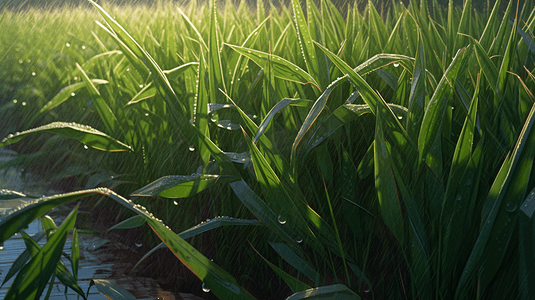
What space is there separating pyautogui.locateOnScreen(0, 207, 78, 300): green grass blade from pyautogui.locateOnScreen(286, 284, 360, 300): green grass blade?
30cm

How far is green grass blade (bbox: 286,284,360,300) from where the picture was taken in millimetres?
540

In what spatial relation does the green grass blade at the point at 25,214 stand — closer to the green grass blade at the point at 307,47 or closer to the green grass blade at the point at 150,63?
the green grass blade at the point at 150,63

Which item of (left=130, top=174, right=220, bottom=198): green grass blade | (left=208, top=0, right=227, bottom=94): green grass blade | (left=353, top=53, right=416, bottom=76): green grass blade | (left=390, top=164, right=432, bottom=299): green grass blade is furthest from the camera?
(left=208, top=0, right=227, bottom=94): green grass blade

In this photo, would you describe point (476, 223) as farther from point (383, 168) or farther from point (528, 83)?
point (528, 83)

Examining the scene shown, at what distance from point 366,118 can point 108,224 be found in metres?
0.80

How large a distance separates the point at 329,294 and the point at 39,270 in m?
0.37

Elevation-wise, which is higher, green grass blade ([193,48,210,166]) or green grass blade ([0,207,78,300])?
green grass blade ([193,48,210,166])

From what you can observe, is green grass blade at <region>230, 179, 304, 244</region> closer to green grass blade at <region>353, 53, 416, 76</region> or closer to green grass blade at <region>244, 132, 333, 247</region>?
green grass blade at <region>244, 132, 333, 247</region>

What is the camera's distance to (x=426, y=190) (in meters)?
0.60

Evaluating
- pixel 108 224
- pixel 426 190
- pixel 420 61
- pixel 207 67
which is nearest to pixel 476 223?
pixel 426 190

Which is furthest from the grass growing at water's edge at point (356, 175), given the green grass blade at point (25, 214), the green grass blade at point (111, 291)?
the green grass blade at point (111, 291)

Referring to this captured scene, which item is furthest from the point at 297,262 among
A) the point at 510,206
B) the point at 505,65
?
the point at 505,65

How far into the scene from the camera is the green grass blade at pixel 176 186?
657 mm

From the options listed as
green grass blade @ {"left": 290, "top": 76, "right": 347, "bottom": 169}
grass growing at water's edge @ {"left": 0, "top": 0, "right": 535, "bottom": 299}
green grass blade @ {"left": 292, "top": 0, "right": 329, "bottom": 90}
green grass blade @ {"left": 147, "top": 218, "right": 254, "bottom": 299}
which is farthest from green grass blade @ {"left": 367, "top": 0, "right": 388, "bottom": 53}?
green grass blade @ {"left": 147, "top": 218, "right": 254, "bottom": 299}
